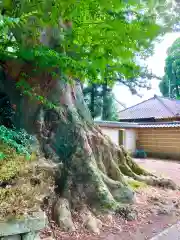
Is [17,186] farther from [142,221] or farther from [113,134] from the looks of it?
[113,134]

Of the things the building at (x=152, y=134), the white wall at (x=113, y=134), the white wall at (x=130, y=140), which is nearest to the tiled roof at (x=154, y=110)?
the building at (x=152, y=134)

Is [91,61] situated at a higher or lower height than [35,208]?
higher

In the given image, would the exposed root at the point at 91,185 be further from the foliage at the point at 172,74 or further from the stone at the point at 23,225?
the foliage at the point at 172,74

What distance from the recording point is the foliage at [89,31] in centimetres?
324

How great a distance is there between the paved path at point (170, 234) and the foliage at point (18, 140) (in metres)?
2.23

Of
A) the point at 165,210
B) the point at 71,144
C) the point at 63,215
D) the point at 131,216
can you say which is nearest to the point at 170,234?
the point at 131,216

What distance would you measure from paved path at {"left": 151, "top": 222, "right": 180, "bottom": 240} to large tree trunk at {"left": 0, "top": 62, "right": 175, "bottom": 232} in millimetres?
895

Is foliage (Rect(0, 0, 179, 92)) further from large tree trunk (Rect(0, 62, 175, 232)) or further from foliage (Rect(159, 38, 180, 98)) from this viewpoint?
foliage (Rect(159, 38, 180, 98))

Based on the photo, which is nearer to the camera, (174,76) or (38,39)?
(38,39)

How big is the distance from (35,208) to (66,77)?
296 centimetres

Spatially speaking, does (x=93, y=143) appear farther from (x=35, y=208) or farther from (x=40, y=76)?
(x=35, y=208)

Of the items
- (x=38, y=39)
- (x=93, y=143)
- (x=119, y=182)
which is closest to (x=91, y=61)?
(x=38, y=39)

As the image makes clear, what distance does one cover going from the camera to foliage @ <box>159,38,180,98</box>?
26375 mm

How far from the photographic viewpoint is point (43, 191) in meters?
3.20
